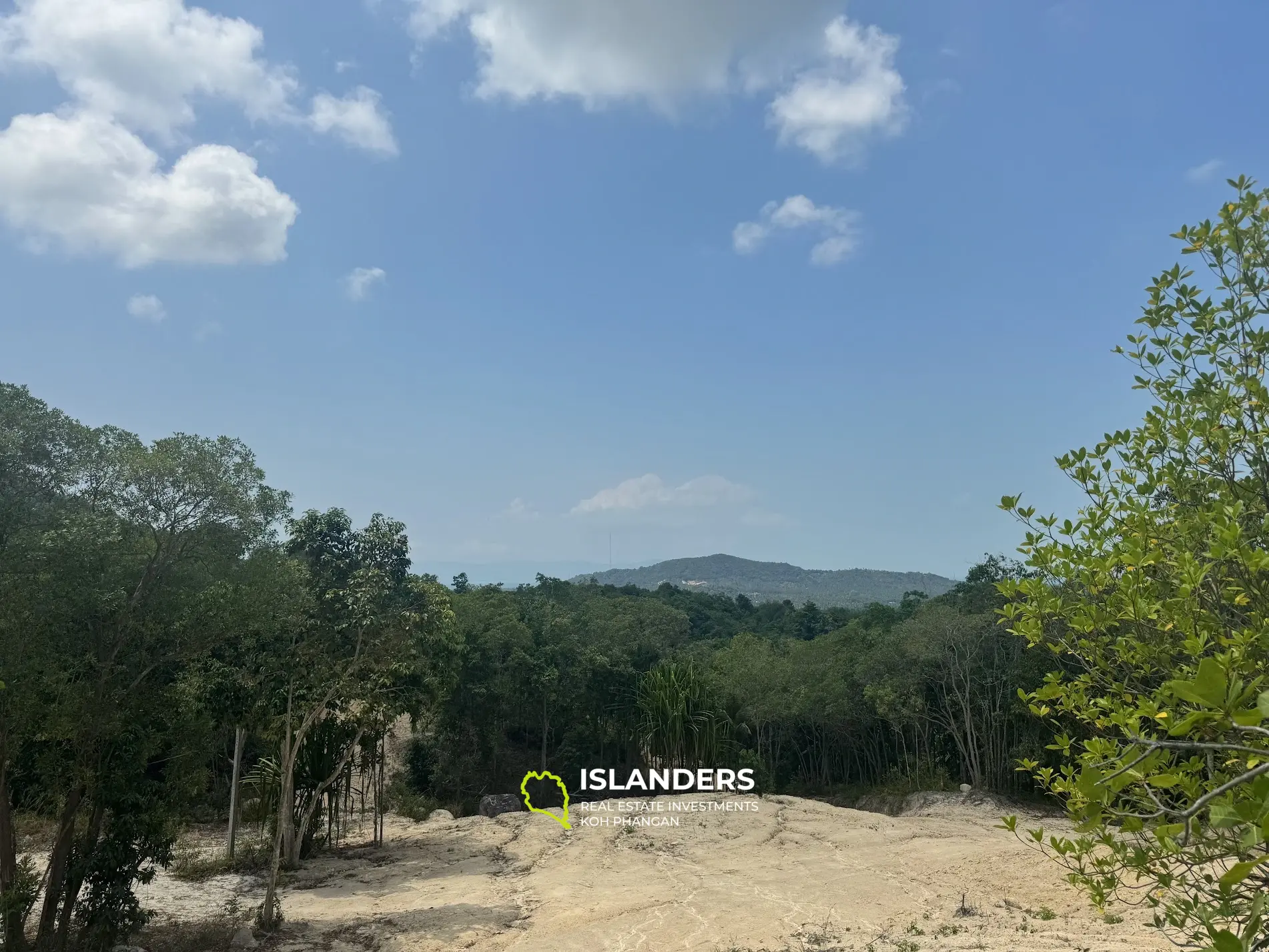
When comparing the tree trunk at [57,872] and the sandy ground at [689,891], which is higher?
the tree trunk at [57,872]

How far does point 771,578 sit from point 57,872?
13521 cm

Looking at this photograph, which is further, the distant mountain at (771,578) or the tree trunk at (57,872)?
the distant mountain at (771,578)

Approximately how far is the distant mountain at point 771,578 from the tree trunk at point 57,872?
101 metres

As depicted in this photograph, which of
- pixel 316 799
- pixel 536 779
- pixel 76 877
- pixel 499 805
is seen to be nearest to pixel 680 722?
pixel 536 779

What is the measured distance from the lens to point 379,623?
9125mm

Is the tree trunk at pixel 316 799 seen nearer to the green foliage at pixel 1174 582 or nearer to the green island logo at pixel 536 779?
the green island logo at pixel 536 779

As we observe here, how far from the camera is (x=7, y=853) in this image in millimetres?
6453

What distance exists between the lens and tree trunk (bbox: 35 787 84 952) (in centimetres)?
650

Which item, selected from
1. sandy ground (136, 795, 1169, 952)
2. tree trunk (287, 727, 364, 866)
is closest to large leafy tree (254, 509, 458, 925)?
tree trunk (287, 727, 364, 866)

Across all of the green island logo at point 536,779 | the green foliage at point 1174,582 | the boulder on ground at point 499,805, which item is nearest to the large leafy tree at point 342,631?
the boulder on ground at point 499,805

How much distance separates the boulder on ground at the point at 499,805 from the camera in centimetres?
1592

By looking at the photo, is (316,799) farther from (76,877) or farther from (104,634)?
(104,634)

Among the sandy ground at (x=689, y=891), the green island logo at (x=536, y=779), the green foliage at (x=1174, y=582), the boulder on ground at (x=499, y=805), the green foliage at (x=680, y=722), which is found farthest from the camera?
the green foliage at (x=680, y=722)

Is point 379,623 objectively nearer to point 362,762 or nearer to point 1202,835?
point 362,762
